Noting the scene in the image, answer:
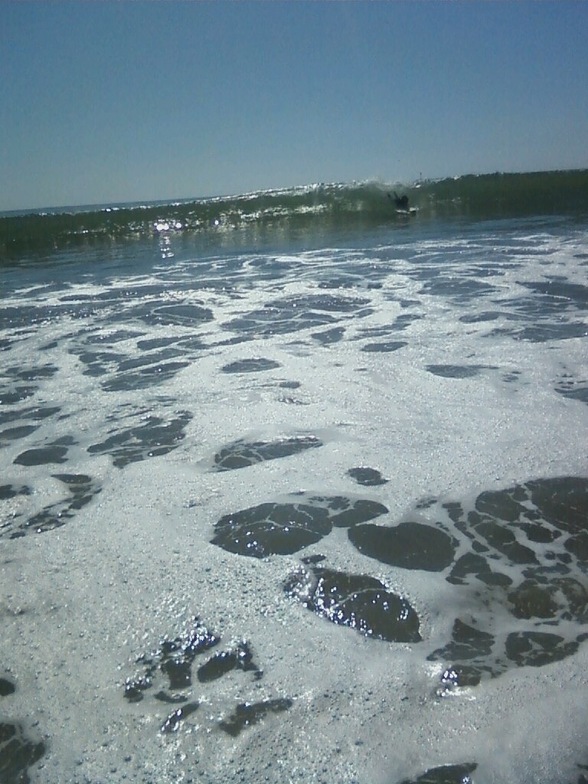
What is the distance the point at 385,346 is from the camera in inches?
378

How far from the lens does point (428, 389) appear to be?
746 cm

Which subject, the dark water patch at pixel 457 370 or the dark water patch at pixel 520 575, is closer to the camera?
the dark water patch at pixel 520 575

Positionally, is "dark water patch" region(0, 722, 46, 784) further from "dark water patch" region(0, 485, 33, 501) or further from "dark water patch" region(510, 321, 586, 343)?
"dark water patch" region(510, 321, 586, 343)

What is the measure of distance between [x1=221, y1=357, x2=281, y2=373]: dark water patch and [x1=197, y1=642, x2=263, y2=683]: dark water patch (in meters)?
5.42

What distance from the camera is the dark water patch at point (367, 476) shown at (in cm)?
545

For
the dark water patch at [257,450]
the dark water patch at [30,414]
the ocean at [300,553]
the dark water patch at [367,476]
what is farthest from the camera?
the dark water patch at [30,414]

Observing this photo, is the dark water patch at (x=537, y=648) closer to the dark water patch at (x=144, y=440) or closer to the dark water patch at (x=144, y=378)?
the dark water patch at (x=144, y=440)

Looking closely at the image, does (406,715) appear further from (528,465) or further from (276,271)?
(276,271)

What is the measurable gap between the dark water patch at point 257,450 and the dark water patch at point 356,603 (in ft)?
5.72

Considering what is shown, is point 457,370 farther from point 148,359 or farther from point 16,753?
point 16,753

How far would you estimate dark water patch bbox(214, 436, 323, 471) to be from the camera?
593cm

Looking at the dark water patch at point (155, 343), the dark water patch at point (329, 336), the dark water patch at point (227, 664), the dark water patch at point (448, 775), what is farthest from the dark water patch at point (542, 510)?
the dark water patch at point (155, 343)

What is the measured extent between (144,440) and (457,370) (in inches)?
153

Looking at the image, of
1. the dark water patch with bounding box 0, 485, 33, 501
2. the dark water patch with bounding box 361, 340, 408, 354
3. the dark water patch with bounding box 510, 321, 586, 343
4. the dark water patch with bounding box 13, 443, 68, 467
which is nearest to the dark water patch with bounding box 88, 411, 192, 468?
the dark water patch with bounding box 13, 443, 68, 467
